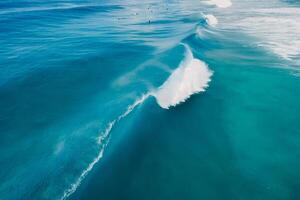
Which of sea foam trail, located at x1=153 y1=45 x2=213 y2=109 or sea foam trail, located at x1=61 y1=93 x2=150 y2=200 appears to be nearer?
sea foam trail, located at x1=61 y1=93 x2=150 y2=200

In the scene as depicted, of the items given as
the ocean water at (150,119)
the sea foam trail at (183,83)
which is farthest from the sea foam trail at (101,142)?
the sea foam trail at (183,83)

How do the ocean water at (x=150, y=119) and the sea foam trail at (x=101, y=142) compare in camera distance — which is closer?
the sea foam trail at (x=101, y=142)

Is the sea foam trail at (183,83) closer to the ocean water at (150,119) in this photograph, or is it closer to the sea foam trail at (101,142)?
the ocean water at (150,119)

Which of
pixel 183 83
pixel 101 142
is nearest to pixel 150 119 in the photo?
pixel 101 142

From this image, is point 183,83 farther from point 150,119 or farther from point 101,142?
point 101,142

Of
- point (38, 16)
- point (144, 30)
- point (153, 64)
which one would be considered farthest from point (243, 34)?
point (38, 16)

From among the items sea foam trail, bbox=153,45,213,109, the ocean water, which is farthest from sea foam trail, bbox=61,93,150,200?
sea foam trail, bbox=153,45,213,109

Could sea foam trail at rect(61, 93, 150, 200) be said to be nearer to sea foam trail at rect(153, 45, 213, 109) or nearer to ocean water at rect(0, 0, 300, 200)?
ocean water at rect(0, 0, 300, 200)
